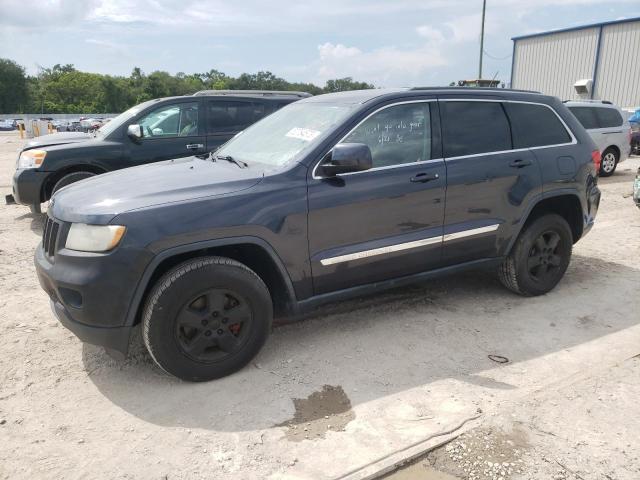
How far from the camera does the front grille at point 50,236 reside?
320 centimetres

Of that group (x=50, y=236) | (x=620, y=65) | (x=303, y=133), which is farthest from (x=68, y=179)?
(x=620, y=65)

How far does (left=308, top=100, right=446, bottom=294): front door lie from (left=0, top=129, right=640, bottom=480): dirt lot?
0.57 m

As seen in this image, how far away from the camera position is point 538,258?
15.1 feet

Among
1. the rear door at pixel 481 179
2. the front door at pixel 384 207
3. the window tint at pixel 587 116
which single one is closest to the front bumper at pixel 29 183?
the front door at pixel 384 207

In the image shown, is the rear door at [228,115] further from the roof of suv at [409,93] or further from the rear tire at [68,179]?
the roof of suv at [409,93]

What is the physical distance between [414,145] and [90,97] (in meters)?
106

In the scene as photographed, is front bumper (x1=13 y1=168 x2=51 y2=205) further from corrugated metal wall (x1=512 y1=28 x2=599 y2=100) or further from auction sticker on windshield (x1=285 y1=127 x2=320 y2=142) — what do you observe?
corrugated metal wall (x1=512 y1=28 x2=599 y2=100)

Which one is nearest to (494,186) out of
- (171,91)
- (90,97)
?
(171,91)

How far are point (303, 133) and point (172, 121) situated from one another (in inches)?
172

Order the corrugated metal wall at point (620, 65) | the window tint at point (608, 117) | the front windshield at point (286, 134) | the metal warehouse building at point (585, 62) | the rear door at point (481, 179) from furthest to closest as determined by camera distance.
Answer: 1. the metal warehouse building at point (585, 62)
2. the corrugated metal wall at point (620, 65)
3. the window tint at point (608, 117)
4. the rear door at point (481, 179)
5. the front windshield at point (286, 134)

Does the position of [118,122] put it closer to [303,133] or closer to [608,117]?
[303,133]

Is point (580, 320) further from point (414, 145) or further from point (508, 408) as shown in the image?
point (414, 145)

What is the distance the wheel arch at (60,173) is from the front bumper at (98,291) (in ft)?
14.6

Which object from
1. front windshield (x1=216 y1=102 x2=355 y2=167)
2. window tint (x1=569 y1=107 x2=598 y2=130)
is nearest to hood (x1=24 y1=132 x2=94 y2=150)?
front windshield (x1=216 y1=102 x2=355 y2=167)
